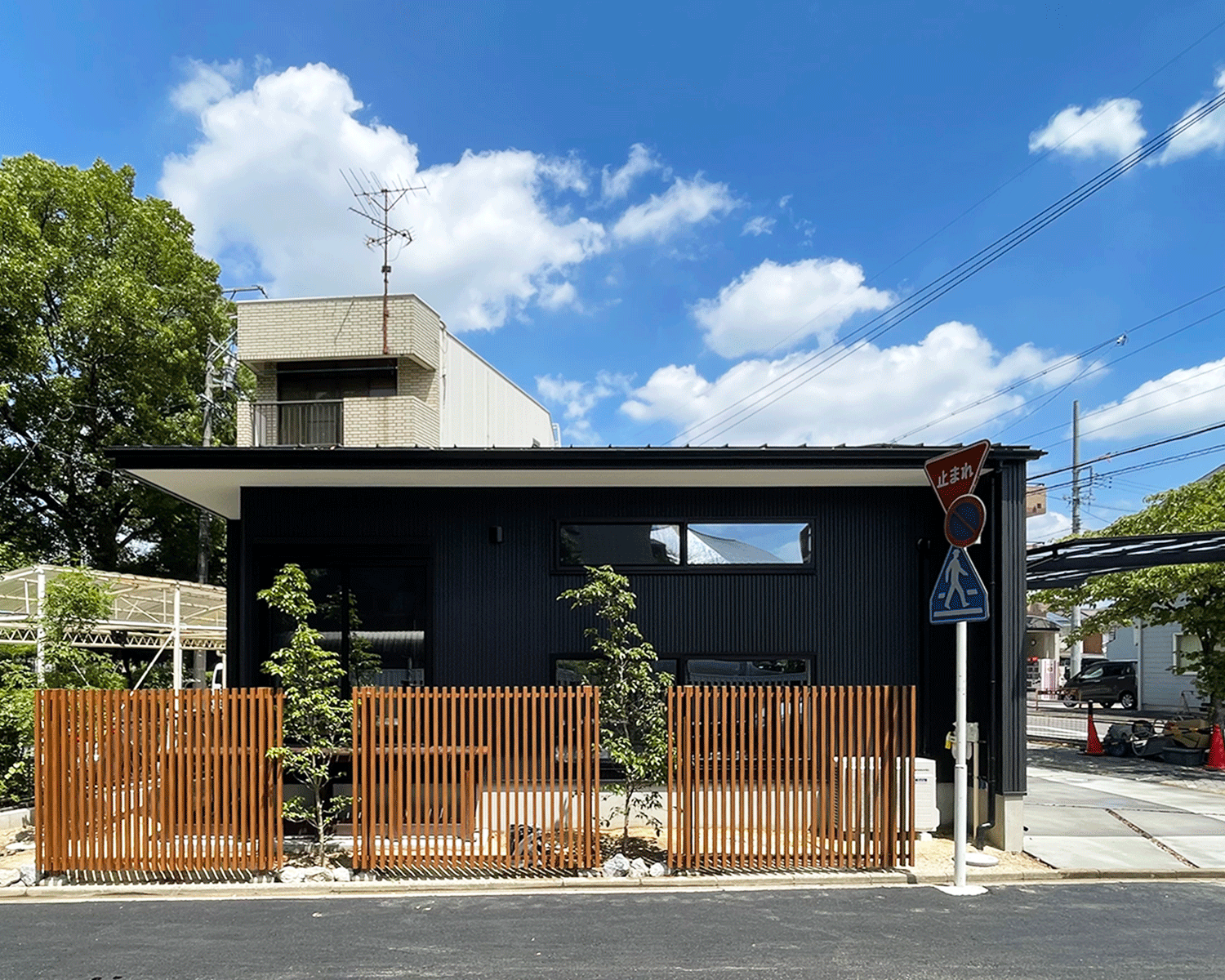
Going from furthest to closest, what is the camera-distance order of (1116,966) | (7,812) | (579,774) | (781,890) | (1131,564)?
(1131,564)
(7,812)
(579,774)
(781,890)
(1116,966)

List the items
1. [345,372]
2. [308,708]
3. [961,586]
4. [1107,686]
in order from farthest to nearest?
[1107,686]
[345,372]
[308,708]
[961,586]

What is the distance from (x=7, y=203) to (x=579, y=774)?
2368cm

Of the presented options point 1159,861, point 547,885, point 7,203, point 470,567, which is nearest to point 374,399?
point 470,567

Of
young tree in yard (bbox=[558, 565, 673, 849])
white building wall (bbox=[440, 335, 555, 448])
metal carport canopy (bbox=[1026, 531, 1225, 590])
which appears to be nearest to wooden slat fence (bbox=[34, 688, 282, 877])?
young tree in yard (bbox=[558, 565, 673, 849])

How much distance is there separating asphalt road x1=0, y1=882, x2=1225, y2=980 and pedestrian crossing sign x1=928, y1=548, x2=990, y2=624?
2508 mm

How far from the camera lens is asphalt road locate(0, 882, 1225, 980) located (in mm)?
6195

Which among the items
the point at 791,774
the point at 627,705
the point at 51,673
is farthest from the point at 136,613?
the point at 791,774

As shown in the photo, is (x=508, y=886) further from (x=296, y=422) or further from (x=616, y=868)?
(x=296, y=422)

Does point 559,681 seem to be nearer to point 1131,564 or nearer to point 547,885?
point 547,885

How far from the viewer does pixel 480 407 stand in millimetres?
24719

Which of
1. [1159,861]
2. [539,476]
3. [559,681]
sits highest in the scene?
[539,476]

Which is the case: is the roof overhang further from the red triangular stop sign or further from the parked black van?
the parked black van

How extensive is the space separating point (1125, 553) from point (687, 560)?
7650 millimetres

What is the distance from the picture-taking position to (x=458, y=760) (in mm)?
8758
